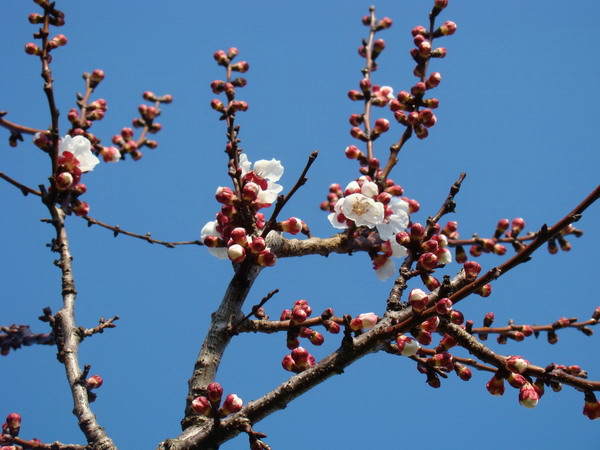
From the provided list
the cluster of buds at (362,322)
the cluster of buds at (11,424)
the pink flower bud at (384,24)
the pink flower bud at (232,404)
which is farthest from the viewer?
the pink flower bud at (384,24)

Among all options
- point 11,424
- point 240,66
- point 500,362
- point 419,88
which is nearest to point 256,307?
point 500,362

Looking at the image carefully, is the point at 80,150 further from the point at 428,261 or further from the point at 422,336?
the point at 422,336

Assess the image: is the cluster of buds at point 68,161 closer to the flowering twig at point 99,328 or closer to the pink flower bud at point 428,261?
the flowering twig at point 99,328

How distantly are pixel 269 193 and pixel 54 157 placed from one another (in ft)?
4.31

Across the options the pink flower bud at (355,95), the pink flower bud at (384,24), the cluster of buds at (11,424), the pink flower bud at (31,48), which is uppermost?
the pink flower bud at (384,24)

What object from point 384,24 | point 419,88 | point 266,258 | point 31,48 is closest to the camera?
point 266,258

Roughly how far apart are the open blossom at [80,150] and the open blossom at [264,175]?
3.29ft

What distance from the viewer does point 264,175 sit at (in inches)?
111

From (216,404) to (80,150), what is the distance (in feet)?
6.46

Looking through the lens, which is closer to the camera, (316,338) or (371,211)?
(316,338)

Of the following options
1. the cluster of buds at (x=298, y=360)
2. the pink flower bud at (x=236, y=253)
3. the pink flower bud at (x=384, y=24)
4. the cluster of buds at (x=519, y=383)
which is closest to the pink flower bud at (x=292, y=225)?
the pink flower bud at (x=236, y=253)

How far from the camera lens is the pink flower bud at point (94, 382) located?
2.66m

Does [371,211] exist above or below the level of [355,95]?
below

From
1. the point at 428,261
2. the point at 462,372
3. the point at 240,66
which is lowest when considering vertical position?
the point at 462,372
